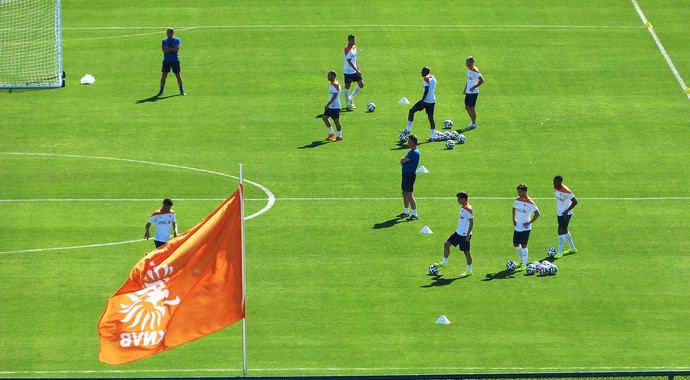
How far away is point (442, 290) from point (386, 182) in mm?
6751

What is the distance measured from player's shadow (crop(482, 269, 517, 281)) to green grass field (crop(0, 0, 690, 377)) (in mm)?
65

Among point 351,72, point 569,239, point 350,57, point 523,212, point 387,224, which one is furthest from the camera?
point 351,72

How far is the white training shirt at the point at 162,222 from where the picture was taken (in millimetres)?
27344

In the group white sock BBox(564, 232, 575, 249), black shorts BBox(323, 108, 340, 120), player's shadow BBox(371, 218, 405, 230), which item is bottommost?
white sock BBox(564, 232, 575, 249)

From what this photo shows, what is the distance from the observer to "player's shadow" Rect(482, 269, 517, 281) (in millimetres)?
28078

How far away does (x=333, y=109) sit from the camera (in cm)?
3578

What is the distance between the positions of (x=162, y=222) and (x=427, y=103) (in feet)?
35.9

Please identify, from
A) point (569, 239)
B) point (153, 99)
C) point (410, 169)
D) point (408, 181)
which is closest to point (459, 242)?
point (569, 239)

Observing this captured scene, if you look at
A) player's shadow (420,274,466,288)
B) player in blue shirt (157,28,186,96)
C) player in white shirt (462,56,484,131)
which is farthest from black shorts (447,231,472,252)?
player in blue shirt (157,28,186,96)

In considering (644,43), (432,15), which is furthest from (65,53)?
(644,43)

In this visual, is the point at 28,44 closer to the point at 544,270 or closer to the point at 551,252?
the point at 551,252

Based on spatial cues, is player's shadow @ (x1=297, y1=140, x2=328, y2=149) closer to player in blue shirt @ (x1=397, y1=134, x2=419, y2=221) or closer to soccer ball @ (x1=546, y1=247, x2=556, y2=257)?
player in blue shirt @ (x1=397, y1=134, x2=419, y2=221)

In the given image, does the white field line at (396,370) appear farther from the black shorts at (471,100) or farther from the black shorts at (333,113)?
the black shorts at (471,100)

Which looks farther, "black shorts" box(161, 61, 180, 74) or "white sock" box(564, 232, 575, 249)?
"black shorts" box(161, 61, 180, 74)
